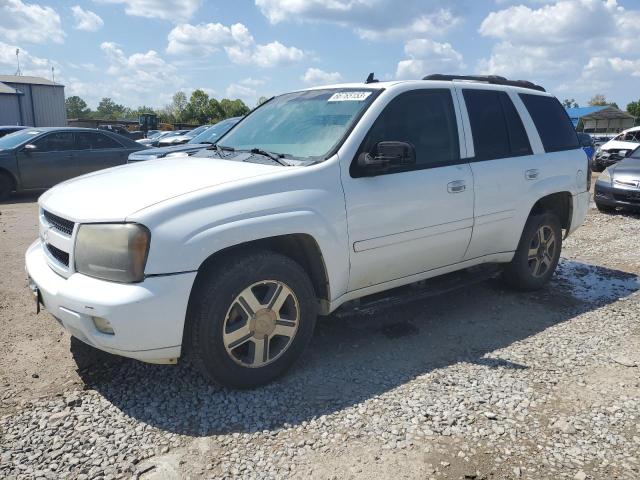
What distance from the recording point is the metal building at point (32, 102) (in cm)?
3566

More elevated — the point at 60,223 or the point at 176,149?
the point at 176,149

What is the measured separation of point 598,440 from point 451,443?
0.82 metres

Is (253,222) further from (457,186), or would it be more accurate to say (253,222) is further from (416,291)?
(457,186)

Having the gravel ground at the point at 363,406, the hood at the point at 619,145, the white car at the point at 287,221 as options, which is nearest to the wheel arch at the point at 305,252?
the white car at the point at 287,221

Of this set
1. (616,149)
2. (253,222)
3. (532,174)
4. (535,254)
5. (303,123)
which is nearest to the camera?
(253,222)

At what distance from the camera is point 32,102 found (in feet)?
132

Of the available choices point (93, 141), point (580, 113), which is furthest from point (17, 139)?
point (580, 113)

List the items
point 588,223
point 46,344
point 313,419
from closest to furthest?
1. point 313,419
2. point 46,344
3. point 588,223

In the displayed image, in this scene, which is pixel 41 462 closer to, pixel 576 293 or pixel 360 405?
pixel 360 405

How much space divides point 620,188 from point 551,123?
5.61m

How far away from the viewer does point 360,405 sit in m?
3.25

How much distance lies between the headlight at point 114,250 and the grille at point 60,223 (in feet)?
0.69

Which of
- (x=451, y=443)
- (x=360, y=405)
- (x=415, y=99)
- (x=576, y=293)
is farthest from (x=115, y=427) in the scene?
(x=576, y=293)

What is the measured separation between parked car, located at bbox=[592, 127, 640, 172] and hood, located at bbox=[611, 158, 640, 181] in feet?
28.9
